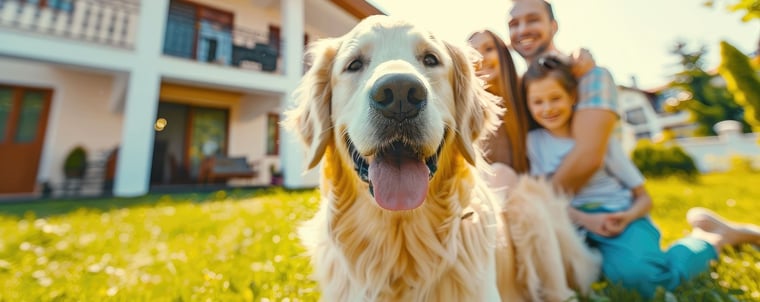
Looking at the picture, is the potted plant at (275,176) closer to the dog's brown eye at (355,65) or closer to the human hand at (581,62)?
the human hand at (581,62)

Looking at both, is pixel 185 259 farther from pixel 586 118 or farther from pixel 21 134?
pixel 21 134

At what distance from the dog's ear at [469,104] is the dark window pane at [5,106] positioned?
1485cm

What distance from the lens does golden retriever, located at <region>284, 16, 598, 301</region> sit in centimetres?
135

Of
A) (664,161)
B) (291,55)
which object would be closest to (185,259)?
(291,55)

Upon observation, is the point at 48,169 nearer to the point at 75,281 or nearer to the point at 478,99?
the point at 75,281

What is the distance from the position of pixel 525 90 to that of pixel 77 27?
12.8m

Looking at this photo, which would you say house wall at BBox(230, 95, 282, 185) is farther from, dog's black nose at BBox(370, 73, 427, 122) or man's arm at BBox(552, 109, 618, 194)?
dog's black nose at BBox(370, 73, 427, 122)

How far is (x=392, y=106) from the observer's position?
1.28m

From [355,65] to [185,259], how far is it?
249cm

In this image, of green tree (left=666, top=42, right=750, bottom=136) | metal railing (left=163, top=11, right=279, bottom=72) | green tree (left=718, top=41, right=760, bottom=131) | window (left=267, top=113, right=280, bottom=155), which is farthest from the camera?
green tree (left=666, top=42, right=750, bottom=136)

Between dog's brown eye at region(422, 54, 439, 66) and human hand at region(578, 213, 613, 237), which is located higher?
dog's brown eye at region(422, 54, 439, 66)

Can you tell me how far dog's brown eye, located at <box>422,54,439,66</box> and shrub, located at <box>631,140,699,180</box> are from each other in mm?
14287

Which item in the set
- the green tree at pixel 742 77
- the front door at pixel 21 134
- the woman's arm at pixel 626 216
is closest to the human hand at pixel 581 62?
the woman's arm at pixel 626 216

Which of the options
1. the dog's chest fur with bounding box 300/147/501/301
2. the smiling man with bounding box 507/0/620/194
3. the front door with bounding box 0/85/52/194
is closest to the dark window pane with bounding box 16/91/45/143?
the front door with bounding box 0/85/52/194
